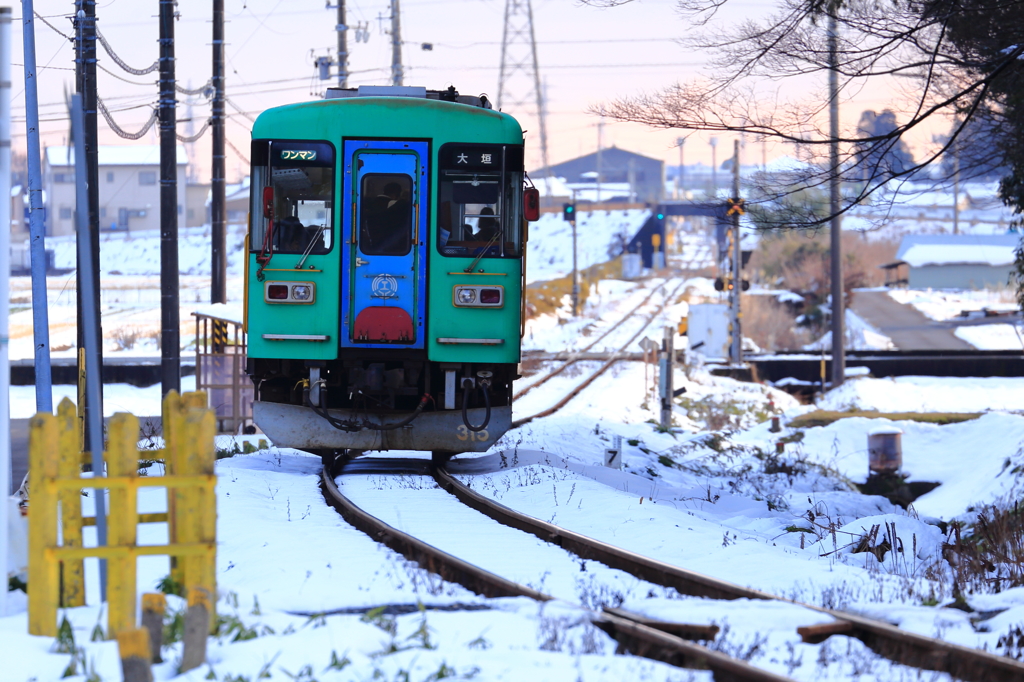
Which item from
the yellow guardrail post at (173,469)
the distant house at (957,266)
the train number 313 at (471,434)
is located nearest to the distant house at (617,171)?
the distant house at (957,266)

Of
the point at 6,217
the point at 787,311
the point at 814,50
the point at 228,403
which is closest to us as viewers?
the point at 6,217

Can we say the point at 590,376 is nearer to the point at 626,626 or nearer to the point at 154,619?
the point at 626,626

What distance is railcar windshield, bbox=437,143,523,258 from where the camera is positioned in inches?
442

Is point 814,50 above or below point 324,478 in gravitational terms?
above

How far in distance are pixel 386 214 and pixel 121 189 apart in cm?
10373

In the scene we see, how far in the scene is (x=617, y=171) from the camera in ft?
543

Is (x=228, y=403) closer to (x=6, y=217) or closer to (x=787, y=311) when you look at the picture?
(x=6, y=217)

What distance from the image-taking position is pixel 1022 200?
15500 millimetres

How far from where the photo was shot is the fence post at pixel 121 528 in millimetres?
5418

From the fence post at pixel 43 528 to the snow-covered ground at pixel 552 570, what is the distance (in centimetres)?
16

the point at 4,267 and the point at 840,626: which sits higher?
the point at 4,267

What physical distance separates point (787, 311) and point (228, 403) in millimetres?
35767

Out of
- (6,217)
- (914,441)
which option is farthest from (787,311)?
(6,217)

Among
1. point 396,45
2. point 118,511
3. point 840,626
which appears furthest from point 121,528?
→ point 396,45
